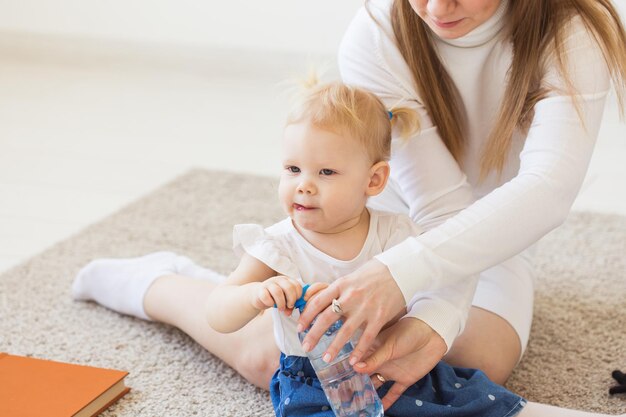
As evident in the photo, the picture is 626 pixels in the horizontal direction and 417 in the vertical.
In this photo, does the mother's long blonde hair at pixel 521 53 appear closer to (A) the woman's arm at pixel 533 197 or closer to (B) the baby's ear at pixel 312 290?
(A) the woman's arm at pixel 533 197

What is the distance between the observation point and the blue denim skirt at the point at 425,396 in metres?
1.21

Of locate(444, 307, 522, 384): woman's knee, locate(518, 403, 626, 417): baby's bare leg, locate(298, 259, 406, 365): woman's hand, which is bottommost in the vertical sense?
locate(518, 403, 626, 417): baby's bare leg

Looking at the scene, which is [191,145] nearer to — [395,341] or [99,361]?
[99,361]

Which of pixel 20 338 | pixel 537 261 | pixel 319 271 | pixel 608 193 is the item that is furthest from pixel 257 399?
pixel 608 193

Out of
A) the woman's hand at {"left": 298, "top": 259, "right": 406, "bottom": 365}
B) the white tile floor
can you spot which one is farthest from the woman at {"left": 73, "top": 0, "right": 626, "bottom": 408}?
the white tile floor

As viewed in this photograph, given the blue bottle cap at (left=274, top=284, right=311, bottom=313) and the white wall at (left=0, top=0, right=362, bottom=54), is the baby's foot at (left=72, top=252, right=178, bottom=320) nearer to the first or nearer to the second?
the blue bottle cap at (left=274, top=284, right=311, bottom=313)

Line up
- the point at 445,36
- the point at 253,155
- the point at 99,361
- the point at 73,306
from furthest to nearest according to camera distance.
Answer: the point at 253,155 < the point at 73,306 < the point at 99,361 < the point at 445,36

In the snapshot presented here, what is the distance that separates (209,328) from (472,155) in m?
0.53

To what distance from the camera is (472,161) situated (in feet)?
5.06

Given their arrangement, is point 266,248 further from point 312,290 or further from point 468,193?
point 468,193

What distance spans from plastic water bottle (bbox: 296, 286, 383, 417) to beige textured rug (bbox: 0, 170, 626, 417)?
212mm

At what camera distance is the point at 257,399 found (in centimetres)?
141

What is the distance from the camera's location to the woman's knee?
1.41m

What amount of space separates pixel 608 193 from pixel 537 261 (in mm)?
574
